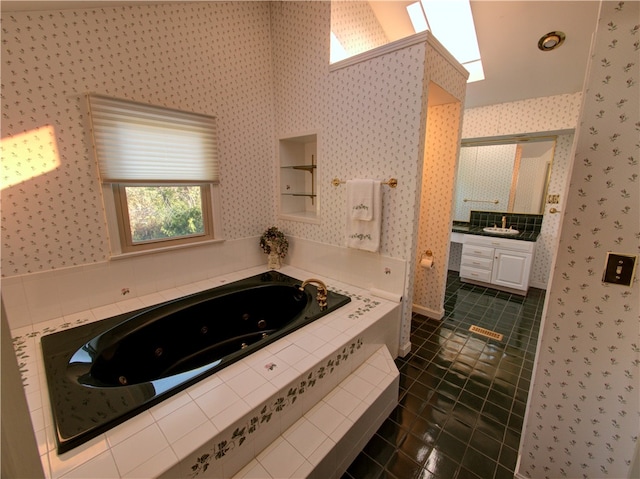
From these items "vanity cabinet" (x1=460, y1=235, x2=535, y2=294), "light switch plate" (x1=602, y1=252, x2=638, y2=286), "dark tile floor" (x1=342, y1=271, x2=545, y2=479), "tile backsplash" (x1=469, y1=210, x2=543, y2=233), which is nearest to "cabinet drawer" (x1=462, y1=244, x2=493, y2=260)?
"vanity cabinet" (x1=460, y1=235, x2=535, y2=294)

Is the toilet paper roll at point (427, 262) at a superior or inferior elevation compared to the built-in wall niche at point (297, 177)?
inferior

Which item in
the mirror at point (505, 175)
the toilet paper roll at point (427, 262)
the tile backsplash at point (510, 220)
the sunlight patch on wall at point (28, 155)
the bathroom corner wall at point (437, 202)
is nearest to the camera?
the sunlight patch on wall at point (28, 155)

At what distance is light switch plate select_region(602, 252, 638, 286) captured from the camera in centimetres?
101

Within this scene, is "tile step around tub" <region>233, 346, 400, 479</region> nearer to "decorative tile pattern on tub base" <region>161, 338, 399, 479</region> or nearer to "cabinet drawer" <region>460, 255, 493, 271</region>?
"decorative tile pattern on tub base" <region>161, 338, 399, 479</region>

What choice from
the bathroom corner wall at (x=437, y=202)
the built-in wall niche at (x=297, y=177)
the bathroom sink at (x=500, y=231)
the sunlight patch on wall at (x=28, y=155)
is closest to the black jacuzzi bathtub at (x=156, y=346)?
the built-in wall niche at (x=297, y=177)

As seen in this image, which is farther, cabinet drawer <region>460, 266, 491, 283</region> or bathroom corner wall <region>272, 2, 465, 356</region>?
cabinet drawer <region>460, 266, 491, 283</region>

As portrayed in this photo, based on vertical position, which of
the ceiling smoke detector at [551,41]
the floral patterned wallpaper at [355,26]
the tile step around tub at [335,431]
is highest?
the floral patterned wallpaper at [355,26]

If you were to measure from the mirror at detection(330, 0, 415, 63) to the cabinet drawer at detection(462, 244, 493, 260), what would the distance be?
2.67 meters

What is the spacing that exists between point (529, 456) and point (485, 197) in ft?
11.5

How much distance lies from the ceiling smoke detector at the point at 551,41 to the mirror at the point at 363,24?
118 cm

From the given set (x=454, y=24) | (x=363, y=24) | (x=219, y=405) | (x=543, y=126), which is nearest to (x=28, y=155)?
(x=219, y=405)

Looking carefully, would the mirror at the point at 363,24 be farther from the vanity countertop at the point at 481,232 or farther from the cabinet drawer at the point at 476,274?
the cabinet drawer at the point at 476,274

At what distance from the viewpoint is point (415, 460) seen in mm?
1533

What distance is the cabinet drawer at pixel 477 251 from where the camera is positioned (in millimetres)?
3644
